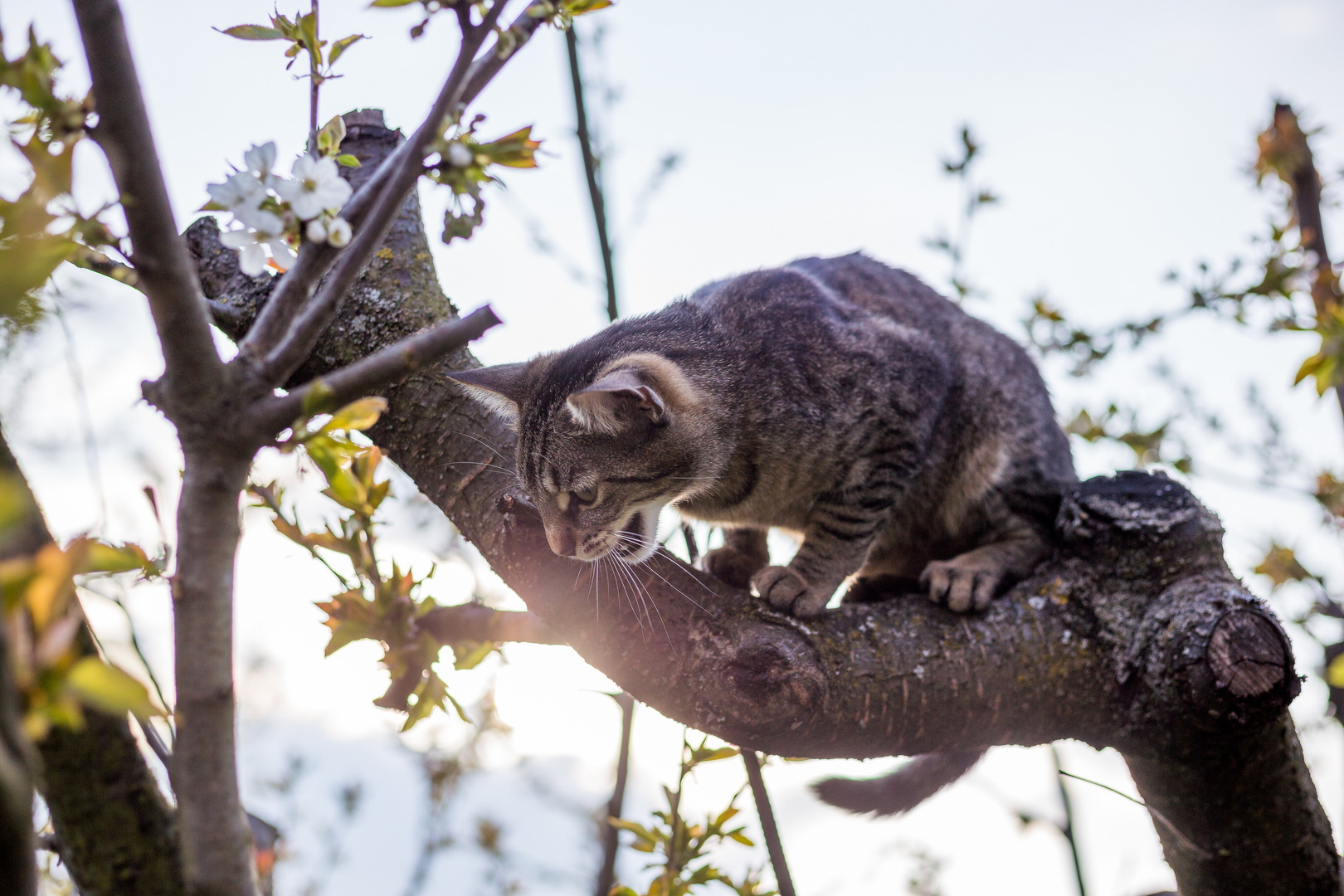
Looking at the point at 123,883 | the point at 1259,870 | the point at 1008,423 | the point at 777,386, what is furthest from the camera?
the point at 1008,423

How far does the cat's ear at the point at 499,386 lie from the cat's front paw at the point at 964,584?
1.02 metres

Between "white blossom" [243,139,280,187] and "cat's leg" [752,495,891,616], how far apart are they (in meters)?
1.28

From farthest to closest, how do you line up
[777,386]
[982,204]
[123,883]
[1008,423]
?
[982,204] → [1008,423] → [777,386] → [123,883]

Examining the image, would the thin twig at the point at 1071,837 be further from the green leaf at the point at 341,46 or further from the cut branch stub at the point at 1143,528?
the green leaf at the point at 341,46

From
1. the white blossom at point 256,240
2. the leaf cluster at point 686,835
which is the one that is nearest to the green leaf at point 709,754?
the leaf cluster at point 686,835

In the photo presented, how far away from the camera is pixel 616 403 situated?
1.78 m

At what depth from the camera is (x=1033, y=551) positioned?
2.02 metres

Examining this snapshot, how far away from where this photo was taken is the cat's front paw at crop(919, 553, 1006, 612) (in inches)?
67.6

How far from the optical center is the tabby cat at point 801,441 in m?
1.85

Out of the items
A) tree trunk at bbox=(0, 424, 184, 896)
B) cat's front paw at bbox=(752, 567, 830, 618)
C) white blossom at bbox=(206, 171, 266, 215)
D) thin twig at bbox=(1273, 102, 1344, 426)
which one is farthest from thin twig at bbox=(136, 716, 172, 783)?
thin twig at bbox=(1273, 102, 1344, 426)

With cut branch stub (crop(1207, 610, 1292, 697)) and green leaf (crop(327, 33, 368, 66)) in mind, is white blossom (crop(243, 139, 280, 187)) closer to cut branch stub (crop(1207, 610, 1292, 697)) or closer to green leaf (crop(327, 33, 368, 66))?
green leaf (crop(327, 33, 368, 66))

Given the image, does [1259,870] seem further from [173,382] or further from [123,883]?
[173,382]

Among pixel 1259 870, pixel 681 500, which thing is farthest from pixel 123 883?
pixel 1259 870

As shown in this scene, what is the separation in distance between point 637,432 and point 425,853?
2057 mm
